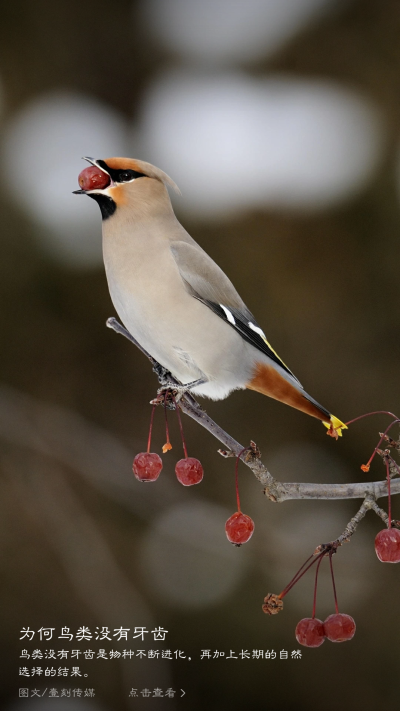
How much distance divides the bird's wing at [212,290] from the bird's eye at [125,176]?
0.17 m

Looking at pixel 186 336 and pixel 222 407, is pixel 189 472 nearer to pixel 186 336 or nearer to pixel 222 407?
pixel 186 336

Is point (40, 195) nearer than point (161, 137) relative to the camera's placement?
No

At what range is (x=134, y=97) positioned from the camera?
125 inches

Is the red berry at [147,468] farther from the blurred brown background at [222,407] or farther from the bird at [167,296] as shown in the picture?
the blurred brown background at [222,407]

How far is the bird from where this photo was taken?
4.38ft

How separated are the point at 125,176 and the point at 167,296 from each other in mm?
262

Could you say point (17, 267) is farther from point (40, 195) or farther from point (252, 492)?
point (252, 492)

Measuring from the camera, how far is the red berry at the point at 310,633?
3.59ft

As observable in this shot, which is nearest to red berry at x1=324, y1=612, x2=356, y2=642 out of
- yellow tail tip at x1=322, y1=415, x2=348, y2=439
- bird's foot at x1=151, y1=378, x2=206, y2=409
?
yellow tail tip at x1=322, y1=415, x2=348, y2=439

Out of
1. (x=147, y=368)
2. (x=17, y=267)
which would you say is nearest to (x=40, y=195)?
(x=17, y=267)

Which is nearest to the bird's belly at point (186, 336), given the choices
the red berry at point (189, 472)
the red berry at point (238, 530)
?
the red berry at point (189, 472)

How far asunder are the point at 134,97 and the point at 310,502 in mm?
2106

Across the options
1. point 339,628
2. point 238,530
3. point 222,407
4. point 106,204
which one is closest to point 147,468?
point 238,530

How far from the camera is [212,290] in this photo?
143cm
